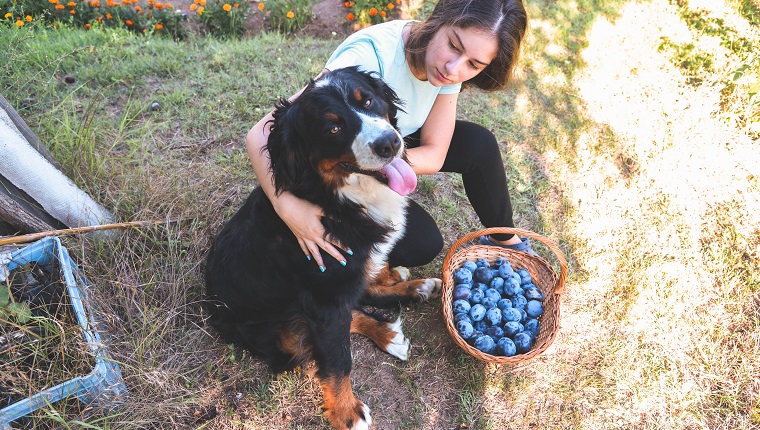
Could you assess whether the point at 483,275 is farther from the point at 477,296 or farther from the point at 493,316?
the point at 493,316

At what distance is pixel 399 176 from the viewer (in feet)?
5.66

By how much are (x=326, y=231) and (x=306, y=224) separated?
9 cm

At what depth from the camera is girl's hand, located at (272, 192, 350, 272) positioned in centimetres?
167

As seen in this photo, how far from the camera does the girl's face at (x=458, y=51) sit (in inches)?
72.5

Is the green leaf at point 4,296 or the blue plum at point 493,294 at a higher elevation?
the green leaf at point 4,296

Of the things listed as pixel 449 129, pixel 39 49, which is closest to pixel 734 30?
pixel 449 129

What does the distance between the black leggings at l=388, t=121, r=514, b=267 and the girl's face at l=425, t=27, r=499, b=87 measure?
1.58 ft

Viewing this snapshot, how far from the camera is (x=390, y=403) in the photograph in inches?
85.4

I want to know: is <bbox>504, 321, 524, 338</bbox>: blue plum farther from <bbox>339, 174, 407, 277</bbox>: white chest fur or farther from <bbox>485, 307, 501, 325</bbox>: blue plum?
<bbox>339, 174, 407, 277</bbox>: white chest fur

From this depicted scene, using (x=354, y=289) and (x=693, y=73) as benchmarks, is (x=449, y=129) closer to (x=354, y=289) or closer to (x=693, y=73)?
(x=354, y=289)

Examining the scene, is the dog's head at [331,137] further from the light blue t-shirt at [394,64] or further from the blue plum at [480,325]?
the blue plum at [480,325]

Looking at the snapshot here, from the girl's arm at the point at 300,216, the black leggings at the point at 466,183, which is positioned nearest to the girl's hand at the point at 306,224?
the girl's arm at the point at 300,216

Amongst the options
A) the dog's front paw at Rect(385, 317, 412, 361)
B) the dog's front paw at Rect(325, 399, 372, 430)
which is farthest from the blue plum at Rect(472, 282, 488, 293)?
the dog's front paw at Rect(325, 399, 372, 430)

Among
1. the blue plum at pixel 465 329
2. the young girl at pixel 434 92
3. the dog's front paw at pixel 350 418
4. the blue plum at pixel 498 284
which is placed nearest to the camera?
the young girl at pixel 434 92
